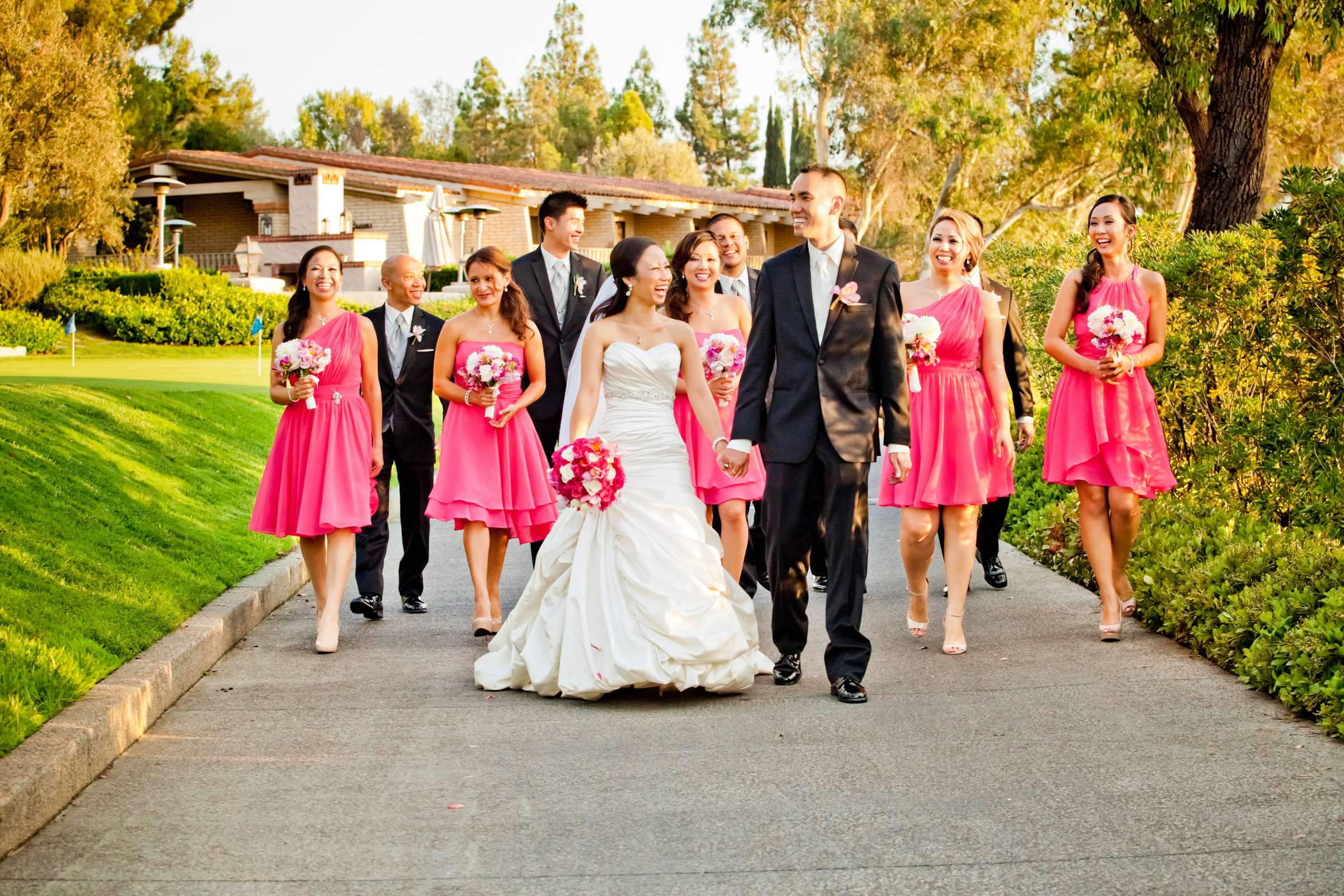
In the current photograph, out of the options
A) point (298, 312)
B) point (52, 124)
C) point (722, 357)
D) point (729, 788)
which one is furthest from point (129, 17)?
point (729, 788)

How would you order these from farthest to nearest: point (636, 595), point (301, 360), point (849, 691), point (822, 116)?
point (822, 116) < point (301, 360) < point (636, 595) < point (849, 691)

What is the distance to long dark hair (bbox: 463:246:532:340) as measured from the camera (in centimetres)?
881

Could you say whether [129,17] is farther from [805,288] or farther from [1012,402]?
[805,288]

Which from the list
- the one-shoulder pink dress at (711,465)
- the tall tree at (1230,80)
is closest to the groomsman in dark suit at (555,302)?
the one-shoulder pink dress at (711,465)

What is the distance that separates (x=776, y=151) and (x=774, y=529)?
286 feet

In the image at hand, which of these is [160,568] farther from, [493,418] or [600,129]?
[600,129]

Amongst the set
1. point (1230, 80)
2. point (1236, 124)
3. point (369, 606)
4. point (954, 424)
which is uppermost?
point (1230, 80)

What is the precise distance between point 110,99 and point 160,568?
30.1 m

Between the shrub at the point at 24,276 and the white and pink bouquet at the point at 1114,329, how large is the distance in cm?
2967

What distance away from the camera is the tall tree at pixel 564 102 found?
98.0 m

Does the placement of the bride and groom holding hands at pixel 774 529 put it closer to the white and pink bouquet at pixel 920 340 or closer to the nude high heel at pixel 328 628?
the white and pink bouquet at pixel 920 340

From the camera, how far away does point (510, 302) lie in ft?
29.5

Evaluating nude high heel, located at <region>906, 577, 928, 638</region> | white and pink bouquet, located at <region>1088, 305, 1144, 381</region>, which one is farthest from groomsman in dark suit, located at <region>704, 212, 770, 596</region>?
white and pink bouquet, located at <region>1088, 305, 1144, 381</region>

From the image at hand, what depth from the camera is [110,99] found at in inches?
1388
